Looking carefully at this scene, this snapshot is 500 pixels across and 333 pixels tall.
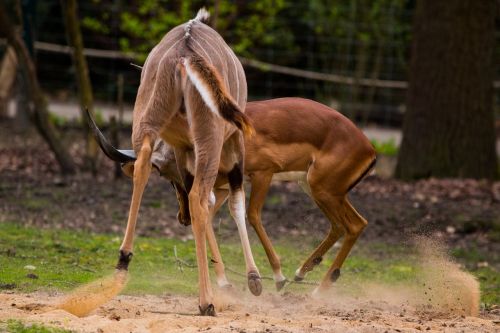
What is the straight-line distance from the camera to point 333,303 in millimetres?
6836

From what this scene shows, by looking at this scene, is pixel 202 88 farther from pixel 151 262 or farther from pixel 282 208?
pixel 282 208

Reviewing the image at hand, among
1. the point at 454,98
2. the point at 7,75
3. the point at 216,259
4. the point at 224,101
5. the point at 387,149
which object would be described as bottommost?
the point at 387,149

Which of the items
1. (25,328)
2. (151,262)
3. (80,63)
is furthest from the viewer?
(80,63)

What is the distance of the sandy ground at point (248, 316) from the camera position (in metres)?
5.05

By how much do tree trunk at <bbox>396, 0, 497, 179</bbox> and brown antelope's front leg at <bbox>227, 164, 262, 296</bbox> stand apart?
21.9 feet

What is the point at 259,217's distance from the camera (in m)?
7.53

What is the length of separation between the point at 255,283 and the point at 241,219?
432mm

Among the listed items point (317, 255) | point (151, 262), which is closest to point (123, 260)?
point (151, 262)

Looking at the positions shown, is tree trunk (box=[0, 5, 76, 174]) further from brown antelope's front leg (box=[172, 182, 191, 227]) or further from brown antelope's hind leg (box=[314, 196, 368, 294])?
brown antelope's front leg (box=[172, 182, 191, 227])

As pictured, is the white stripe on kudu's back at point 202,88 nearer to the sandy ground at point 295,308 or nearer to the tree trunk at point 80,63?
the sandy ground at point 295,308

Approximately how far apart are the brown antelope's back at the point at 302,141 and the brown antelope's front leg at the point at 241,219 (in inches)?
51.7

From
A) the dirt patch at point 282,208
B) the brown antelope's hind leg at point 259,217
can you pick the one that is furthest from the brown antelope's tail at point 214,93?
the dirt patch at point 282,208

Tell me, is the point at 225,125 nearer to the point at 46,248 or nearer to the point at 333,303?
the point at 333,303

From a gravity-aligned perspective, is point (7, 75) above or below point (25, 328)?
below
